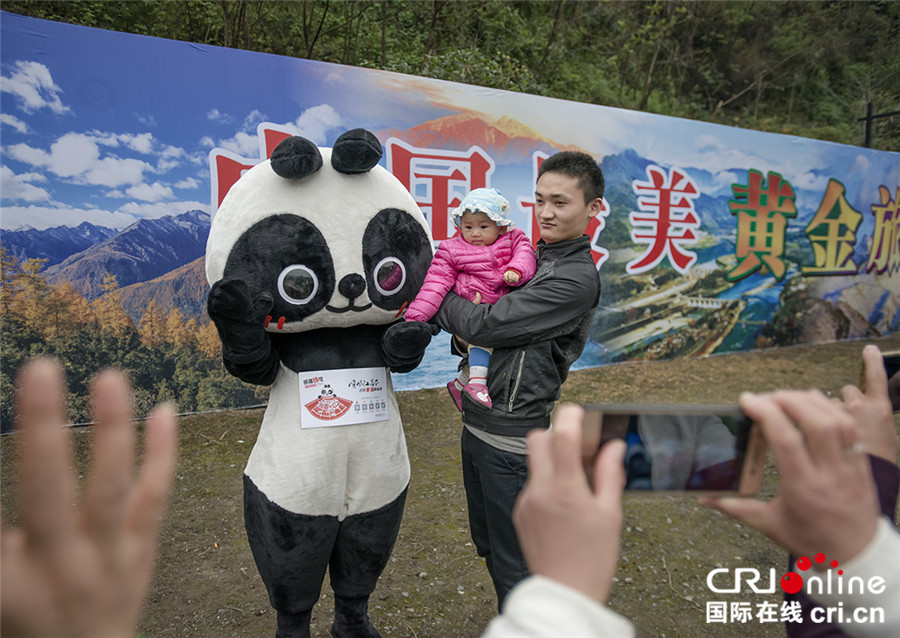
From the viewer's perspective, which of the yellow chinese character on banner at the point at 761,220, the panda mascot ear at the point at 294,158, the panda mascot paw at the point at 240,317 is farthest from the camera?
the yellow chinese character on banner at the point at 761,220

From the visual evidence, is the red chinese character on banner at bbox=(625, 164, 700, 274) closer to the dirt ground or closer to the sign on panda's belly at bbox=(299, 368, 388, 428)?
the dirt ground

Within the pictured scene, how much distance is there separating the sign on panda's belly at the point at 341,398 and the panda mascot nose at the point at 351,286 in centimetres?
26

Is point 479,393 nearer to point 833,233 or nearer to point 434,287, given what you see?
point 434,287

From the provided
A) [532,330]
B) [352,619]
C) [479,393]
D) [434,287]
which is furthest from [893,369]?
[352,619]

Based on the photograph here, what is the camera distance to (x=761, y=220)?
736 centimetres

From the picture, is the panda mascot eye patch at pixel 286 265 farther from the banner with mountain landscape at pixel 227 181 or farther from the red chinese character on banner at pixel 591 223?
the red chinese character on banner at pixel 591 223

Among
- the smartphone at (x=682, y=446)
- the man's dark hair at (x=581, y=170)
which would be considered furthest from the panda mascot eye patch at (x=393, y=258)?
the smartphone at (x=682, y=446)

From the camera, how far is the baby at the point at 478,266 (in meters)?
2.04

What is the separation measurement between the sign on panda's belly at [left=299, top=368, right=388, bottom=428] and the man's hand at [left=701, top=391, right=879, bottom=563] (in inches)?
55.7

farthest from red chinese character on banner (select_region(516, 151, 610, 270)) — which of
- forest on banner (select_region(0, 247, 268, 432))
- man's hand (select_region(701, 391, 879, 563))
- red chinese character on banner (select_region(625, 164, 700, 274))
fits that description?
man's hand (select_region(701, 391, 879, 563))

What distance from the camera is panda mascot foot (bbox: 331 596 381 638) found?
7.12 ft

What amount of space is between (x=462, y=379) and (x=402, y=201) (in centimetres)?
67

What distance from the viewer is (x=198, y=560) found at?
3123mm

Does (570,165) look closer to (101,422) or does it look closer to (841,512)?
(841,512)
